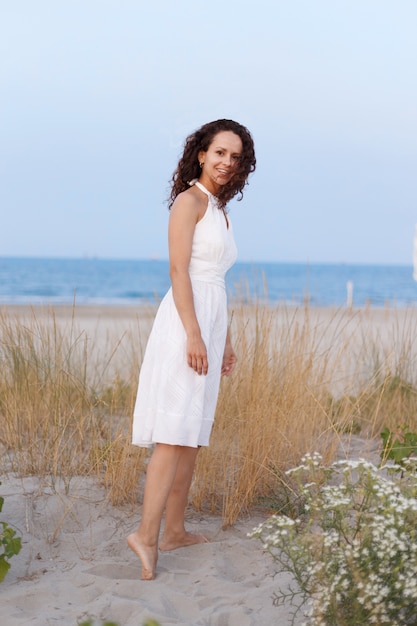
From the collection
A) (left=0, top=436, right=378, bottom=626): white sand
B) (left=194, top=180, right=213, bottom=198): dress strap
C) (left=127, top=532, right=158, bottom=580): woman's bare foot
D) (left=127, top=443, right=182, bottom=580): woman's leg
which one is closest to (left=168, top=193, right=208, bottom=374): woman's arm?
(left=194, top=180, right=213, bottom=198): dress strap

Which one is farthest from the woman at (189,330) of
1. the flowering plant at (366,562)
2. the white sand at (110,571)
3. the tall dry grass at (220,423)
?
the flowering plant at (366,562)

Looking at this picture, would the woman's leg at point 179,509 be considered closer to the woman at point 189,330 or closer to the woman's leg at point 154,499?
the woman at point 189,330

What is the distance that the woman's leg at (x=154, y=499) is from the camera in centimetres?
331

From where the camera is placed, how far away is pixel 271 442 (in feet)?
13.3

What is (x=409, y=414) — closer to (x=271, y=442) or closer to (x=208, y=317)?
(x=271, y=442)

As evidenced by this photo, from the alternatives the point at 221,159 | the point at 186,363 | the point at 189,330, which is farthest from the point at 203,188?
the point at 186,363

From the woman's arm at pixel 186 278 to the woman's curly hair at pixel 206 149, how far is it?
26 centimetres

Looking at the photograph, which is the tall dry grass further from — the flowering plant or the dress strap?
the flowering plant

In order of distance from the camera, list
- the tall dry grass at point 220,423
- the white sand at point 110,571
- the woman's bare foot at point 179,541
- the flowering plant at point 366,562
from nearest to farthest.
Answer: the flowering plant at point 366,562
the white sand at point 110,571
the woman's bare foot at point 179,541
the tall dry grass at point 220,423

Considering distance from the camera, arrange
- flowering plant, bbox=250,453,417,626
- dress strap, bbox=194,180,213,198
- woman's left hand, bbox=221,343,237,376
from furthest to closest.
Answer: woman's left hand, bbox=221,343,237,376 < dress strap, bbox=194,180,213,198 < flowering plant, bbox=250,453,417,626

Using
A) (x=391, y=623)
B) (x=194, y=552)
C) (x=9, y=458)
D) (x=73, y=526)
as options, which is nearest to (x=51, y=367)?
(x=9, y=458)

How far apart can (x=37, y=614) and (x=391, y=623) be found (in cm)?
127

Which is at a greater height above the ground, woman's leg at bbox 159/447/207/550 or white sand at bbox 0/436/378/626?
woman's leg at bbox 159/447/207/550

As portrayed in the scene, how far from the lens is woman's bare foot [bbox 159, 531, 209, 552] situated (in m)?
3.62
